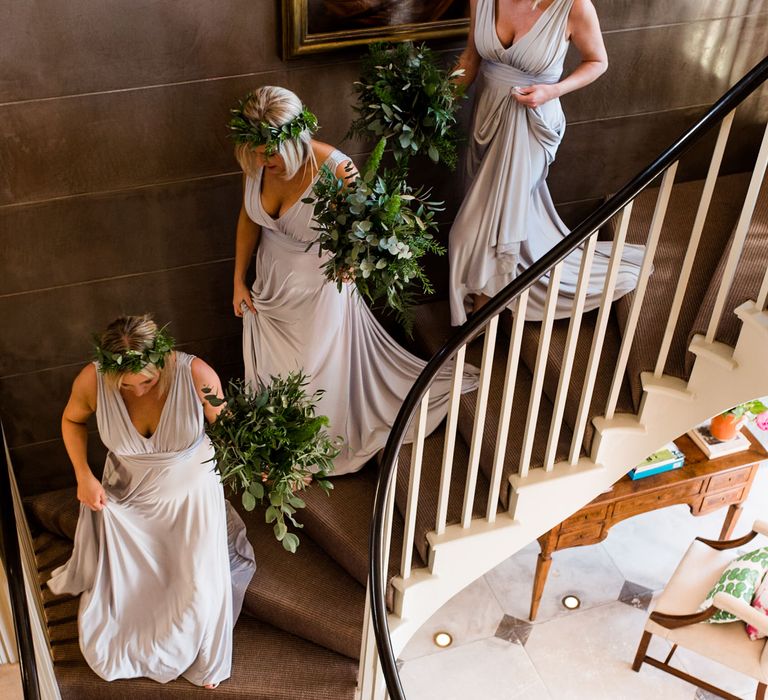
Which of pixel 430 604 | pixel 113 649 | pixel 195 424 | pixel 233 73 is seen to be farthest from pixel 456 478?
pixel 233 73

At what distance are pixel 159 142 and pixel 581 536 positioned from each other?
277 centimetres

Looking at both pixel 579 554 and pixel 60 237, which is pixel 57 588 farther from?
pixel 579 554

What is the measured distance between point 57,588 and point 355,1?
2678mm

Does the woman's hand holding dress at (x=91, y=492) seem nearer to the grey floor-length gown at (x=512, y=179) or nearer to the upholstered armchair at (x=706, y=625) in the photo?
the grey floor-length gown at (x=512, y=179)

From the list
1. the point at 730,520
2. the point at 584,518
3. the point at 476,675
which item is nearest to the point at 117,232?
the point at 584,518

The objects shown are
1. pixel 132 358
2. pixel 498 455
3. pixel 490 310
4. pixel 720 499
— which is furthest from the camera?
pixel 720 499

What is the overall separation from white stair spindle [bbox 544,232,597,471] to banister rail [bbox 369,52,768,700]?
13cm

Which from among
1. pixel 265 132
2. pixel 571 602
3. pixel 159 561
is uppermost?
pixel 265 132

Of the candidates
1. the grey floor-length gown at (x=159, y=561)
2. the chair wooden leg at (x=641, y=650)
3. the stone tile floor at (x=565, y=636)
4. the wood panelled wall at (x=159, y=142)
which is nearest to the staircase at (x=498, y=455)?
the grey floor-length gown at (x=159, y=561)

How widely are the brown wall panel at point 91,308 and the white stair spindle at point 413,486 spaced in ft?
4.47

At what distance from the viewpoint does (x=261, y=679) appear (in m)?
3.75

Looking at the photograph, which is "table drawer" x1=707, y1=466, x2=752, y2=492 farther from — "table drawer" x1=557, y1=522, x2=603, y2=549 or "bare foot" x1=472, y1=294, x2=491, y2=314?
"bare foot" x1=472, y1=294, x2=491, y2=314

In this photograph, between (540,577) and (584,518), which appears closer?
(584,518)

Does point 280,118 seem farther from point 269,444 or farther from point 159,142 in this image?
point 269,444
